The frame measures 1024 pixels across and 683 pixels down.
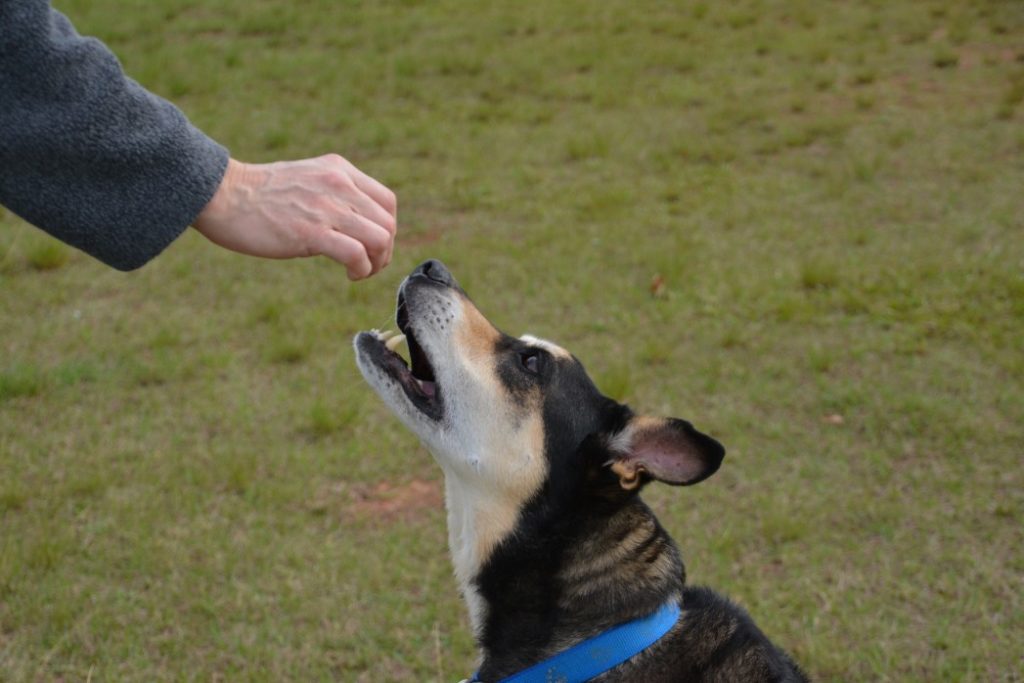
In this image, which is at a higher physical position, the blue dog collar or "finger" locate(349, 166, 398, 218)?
"finger" locate(349, 166, 398, 218)

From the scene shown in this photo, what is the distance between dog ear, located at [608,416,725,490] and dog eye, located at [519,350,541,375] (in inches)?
14.0

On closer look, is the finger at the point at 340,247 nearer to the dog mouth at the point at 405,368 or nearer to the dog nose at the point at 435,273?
the dog mouth at the point at 405,368

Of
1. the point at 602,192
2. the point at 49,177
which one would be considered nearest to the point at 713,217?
the point at 602,192

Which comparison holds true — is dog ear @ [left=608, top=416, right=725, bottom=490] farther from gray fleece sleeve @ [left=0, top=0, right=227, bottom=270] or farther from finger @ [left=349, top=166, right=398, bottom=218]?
gray fleece sleeve @ [left=0, top=0, right=227, bottom=270]

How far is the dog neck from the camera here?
3.16m

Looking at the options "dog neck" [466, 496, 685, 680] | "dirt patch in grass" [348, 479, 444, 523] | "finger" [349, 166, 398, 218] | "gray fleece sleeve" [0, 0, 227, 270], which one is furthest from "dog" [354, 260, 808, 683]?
"dirt patch in grass" [348, 479, 444, 523]

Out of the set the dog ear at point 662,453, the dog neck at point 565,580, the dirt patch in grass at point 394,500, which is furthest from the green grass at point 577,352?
the dog ear at point 662,453

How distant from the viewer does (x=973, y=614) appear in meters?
4.27

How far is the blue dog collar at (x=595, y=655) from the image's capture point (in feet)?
9.96

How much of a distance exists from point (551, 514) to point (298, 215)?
1.26 m

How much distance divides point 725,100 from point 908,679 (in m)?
7.47

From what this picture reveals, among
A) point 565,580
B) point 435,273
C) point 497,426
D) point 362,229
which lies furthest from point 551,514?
point 362,229

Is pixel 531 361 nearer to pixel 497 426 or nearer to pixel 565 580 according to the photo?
pixel 497 426

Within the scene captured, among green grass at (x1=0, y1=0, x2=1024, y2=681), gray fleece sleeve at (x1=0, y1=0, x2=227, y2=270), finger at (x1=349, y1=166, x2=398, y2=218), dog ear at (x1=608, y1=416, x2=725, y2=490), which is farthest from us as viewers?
green grass at (x1=0, y1=0, x2=1024, y2=681)
